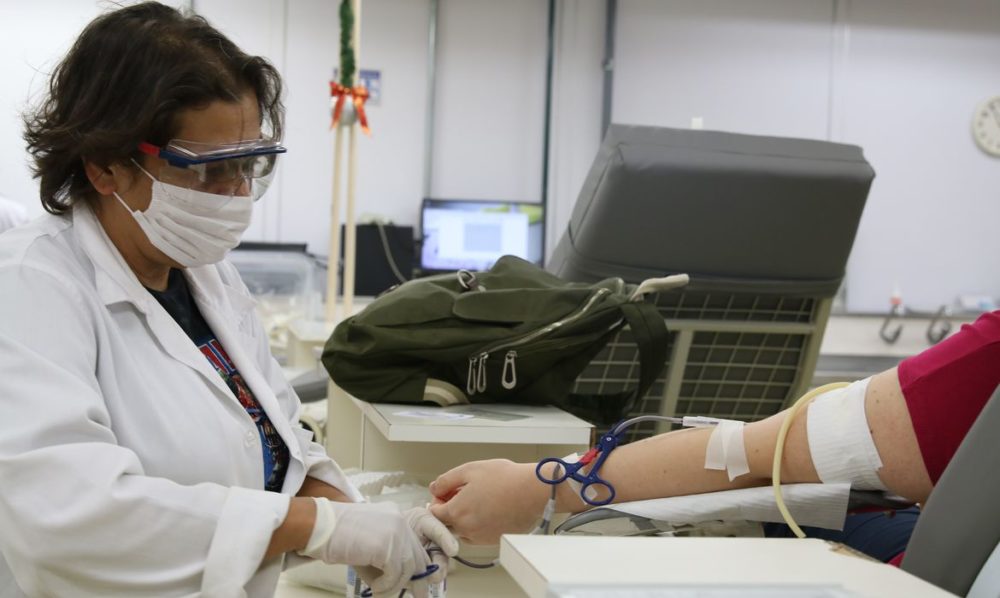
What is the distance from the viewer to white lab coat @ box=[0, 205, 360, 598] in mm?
847

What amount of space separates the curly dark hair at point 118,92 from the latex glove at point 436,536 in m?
0.53

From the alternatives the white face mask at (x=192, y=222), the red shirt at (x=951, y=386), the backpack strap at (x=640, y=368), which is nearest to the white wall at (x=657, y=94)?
the backpack strap at (x=640, y=368)

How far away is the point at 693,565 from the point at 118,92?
0.77 m

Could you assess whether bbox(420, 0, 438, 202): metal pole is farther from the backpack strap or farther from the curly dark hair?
the curly dark hair

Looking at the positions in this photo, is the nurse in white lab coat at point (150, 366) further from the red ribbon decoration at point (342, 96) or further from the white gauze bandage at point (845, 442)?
the red ribbon decoration at point (342, 96)

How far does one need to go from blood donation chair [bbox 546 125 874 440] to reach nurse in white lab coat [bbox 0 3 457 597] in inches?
31.7

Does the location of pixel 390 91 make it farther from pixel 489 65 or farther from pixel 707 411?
pixel 707 411

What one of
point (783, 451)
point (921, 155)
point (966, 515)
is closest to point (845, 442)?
point (783, 451)

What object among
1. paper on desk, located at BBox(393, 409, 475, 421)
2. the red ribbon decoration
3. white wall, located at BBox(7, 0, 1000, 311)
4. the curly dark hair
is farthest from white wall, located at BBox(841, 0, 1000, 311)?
the curly dark hair

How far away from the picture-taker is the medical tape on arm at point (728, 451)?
108 cm

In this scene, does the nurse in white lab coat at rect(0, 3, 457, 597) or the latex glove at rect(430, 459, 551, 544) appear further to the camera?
the latex glove at rect(430, 459, 551, 544)

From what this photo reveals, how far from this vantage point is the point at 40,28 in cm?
479

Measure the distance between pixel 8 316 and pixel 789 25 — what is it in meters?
5.26

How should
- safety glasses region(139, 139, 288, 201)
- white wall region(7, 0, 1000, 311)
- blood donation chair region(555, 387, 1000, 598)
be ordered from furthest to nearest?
white wall region(7, 0, 1000, 311), safety glasses region(139, 139, 288, 201), blood donation chair region(555, 387, 1000, 598)
